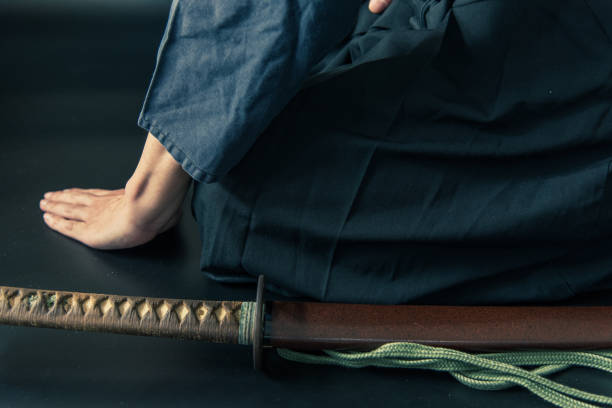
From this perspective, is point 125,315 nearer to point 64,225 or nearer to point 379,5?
point 64,225

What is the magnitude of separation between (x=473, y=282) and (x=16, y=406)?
624mm

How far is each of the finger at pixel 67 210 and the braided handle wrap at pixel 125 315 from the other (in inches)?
12.6

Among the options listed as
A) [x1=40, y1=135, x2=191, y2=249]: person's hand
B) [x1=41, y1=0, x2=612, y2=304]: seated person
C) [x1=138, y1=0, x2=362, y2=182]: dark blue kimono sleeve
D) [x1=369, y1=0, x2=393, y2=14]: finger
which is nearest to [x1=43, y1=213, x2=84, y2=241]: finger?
[x1=40, y1=135, x2=191, y2=249]: person's hand

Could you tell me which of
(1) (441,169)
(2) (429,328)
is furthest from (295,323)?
(1) (441,169)

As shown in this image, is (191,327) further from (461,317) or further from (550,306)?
(550,306)

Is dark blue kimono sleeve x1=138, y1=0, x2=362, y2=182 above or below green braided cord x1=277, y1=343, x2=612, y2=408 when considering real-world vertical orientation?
above

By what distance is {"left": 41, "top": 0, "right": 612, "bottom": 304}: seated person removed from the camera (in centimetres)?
66

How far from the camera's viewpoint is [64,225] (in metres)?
1.06

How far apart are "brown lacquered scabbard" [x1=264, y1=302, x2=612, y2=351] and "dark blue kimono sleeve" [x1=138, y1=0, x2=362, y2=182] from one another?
0.71 feet

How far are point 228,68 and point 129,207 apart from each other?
0.35m

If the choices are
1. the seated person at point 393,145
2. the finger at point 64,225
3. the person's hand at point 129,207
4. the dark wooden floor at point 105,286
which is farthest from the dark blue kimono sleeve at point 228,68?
the finger at point 64,225

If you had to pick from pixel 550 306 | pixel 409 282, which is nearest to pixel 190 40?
pixel 409 282

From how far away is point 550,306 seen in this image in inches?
32.9

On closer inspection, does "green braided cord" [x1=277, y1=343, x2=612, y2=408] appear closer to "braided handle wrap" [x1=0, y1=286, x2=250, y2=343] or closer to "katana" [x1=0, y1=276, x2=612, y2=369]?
"katana" [x1=0, y1=276, x2=612, y2=369]
